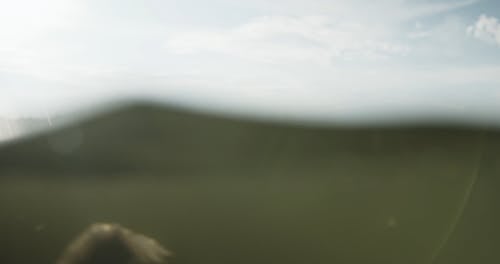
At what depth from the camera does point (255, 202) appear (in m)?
2.43

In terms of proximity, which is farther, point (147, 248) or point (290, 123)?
point (290, 123)

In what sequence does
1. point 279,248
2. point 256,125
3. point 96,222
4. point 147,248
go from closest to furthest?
point 147,248, point 96,222, point 279,248, point 256,125

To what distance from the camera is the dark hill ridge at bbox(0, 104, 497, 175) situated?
2344mm

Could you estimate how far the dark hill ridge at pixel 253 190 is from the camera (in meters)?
2.29

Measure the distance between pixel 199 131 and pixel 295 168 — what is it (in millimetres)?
527

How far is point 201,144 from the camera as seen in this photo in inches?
98.3

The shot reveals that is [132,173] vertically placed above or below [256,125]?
below

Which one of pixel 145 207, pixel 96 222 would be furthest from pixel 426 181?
pixel 96 222

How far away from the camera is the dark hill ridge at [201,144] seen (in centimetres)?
234

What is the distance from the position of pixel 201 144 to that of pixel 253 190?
13.9 inches

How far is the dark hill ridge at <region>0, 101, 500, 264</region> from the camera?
2287 millimetres

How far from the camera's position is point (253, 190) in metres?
2.45

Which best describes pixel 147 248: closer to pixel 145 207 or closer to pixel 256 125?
pixel 145 207

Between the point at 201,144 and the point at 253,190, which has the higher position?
the point at 201,144
